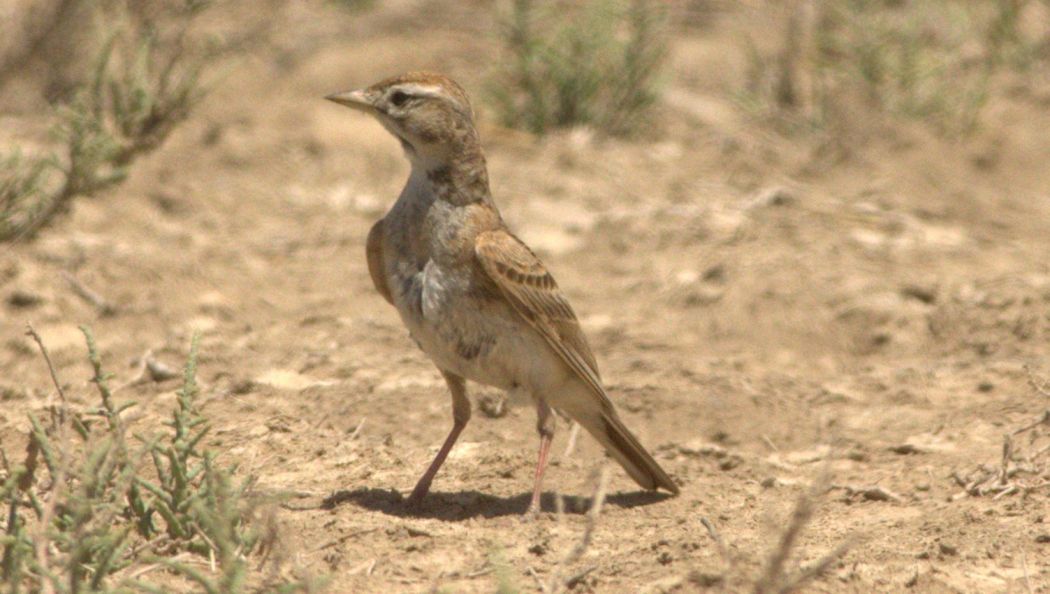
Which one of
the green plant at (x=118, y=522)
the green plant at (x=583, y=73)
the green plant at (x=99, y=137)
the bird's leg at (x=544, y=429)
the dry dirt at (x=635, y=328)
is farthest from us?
the green plant at (x=583, y=73)

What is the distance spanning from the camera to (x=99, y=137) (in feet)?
23.5

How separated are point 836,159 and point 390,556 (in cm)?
559

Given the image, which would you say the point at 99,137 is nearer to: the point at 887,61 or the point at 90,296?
the point at 90,296

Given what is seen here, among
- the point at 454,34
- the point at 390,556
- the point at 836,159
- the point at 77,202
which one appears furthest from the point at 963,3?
the point at 390,556

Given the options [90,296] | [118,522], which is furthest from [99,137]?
[118,522]

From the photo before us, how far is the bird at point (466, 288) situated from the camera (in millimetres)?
5051

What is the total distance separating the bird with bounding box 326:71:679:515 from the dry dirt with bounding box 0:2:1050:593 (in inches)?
11.9

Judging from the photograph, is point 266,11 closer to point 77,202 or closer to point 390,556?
point 77,202

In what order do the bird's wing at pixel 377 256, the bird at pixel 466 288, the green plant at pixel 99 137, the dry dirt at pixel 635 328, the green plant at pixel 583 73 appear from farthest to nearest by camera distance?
the green plant at pixel 583 73 < the green plant at pixel 99 137 < the bird's wing at pixel 377 256 < the bird at pixel 466 288 < the dry dirt at pixel 635 328

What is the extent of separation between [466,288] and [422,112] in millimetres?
689

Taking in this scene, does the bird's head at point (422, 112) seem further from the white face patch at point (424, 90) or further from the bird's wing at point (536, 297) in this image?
the bird's wing at point (536, 297)

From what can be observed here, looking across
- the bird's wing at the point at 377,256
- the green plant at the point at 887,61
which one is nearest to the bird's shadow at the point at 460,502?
the bird's wing at the point at 377,256

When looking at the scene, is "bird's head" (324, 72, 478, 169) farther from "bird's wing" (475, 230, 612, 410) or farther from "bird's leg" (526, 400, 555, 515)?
"bird's leg" (526, 400, 555, 515)

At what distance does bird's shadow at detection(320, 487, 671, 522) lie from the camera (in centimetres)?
507
